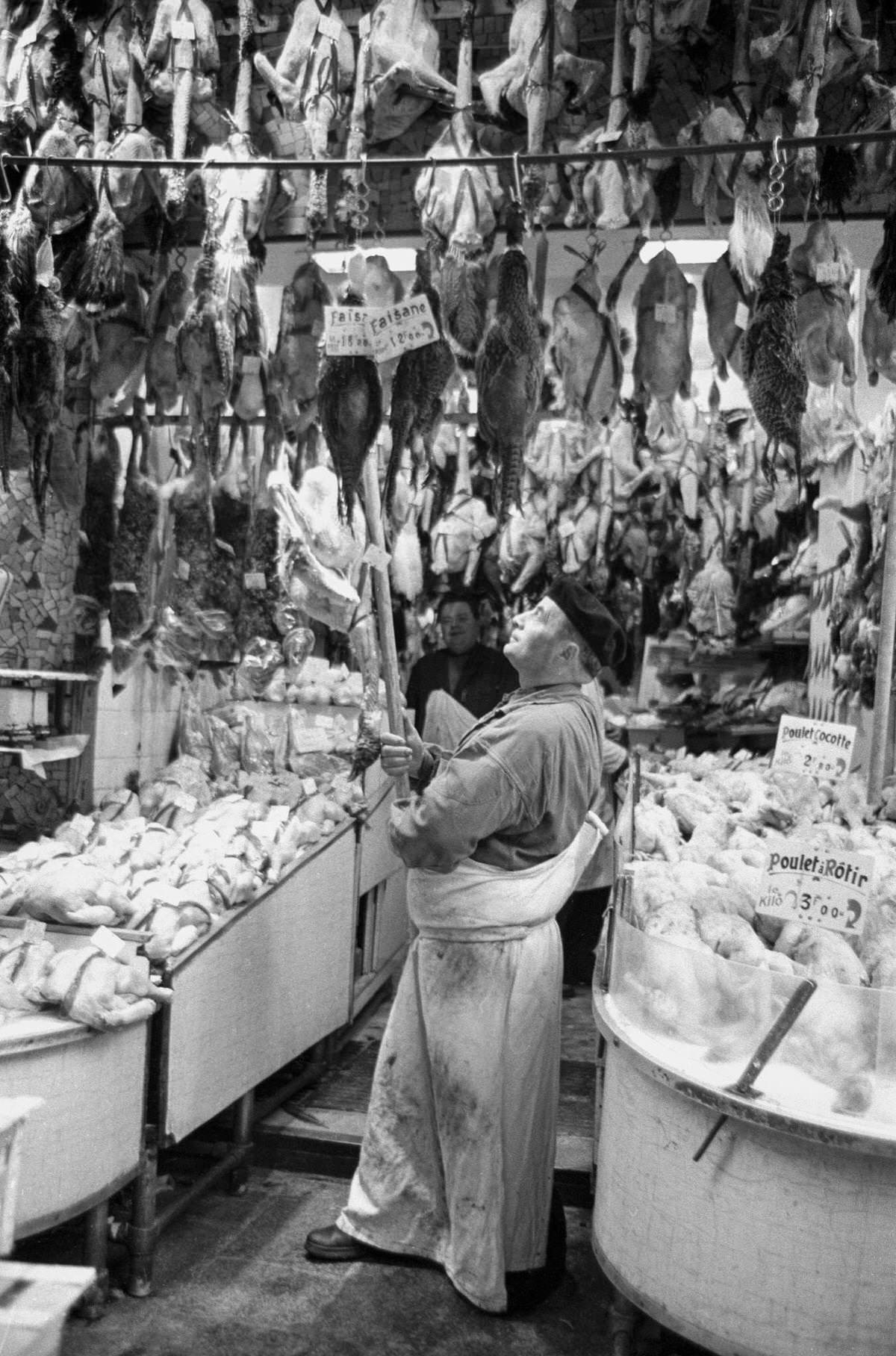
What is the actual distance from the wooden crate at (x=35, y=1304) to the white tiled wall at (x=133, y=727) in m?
4.58

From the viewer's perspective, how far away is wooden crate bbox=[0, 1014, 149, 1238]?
2873 mm

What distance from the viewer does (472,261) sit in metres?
4.21

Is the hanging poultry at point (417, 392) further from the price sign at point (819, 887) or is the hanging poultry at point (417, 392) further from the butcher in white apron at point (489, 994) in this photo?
the price sign at point (819, 887)

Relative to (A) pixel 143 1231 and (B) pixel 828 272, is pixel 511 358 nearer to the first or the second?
(B) pixel 828 272

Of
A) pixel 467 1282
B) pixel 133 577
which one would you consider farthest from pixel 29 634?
pixel 467 1282

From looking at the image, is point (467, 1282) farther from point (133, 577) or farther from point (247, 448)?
point (247, 448)

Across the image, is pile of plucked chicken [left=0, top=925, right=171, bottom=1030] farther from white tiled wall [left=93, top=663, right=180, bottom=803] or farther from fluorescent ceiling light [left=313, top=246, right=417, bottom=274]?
fluorescent ceiling light [left=313, top=246, right=417, bottom=274]

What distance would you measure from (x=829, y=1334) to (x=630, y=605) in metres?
6.39

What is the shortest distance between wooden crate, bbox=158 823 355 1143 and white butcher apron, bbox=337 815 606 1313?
536 millimetres

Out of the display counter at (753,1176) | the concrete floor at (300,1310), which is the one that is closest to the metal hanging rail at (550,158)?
the display counter at (753,1176)

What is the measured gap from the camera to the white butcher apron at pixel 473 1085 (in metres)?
3.42

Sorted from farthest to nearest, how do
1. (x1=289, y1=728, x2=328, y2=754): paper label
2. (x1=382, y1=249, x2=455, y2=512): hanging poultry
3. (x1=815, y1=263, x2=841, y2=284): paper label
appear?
(x1=289, y1=728, x2=328, y2=754): paper label
(x1=815, y1=263, x2=841, y2=284): paper label
(x1=382, y1=249, x2=455, y2=512): hanging poultry

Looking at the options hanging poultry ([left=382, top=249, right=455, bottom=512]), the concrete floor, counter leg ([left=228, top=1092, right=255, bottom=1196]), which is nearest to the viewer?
the concrete floor

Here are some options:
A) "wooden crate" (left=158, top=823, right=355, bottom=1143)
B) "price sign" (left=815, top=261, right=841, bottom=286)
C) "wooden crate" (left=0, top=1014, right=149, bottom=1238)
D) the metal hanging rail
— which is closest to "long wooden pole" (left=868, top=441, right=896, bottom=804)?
"price sign" (left=815, top=261, right=841, bottom=286)
